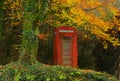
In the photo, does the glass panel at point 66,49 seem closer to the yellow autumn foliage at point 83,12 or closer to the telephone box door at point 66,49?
the telephone box door at point 66,49

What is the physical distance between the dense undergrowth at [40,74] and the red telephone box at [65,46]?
172 inches

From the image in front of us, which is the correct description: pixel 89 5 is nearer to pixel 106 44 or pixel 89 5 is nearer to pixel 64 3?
pixel 64 3

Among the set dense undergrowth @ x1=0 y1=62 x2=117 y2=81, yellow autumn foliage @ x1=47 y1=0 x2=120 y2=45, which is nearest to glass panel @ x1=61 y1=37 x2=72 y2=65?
yellow autumn foliage @ x1=47 y1=0 x2=120 y2=45

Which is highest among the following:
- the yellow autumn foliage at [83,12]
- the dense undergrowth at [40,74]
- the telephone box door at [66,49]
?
the yellow autumn foliage at [83,12]

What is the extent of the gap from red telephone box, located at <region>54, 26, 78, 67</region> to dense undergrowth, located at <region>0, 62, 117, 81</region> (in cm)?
437

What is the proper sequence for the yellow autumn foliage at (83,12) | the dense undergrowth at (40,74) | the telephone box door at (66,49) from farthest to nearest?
1. the telephone box door at (66,49)
2. the yellow autumn foliage at (83,12)
3. the dense undergrowth at (40,74)

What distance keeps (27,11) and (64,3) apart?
4.08m

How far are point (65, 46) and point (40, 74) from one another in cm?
521

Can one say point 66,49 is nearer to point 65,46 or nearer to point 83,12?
point 65,46

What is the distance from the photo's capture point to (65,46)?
16.3 meters

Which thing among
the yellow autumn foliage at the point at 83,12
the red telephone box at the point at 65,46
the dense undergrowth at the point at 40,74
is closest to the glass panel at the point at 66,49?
the red telephone box at the point at 65,46

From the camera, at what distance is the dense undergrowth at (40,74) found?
1113 cm

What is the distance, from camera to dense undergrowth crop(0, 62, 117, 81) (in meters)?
11.1

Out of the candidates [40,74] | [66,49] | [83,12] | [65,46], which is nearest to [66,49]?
[66,49]
